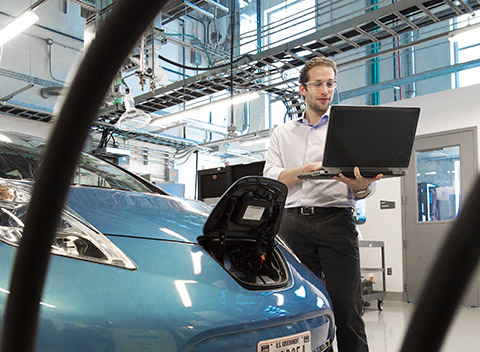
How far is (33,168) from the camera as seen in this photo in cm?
157

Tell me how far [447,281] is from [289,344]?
1.17 meters

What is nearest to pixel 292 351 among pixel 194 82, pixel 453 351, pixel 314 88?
pixel 314 88

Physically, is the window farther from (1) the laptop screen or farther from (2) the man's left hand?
(2) the man's left hand

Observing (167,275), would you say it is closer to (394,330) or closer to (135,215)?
(135,215)

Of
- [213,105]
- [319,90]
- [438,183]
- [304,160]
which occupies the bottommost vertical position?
[304,160]

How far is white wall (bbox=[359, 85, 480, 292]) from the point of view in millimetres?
6168

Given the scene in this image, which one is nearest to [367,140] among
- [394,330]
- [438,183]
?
[394,330]

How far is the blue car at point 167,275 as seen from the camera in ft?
3.35

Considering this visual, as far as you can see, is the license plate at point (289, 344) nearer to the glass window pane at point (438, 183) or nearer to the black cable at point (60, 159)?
the black cable at point (60, 159)

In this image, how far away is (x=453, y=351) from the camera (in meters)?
3.10

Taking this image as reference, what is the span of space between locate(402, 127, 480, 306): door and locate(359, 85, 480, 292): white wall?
106 mm

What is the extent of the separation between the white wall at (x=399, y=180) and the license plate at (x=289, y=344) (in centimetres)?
560

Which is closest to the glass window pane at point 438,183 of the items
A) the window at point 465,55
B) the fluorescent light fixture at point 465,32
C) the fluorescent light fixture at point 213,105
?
the fluorescent light fixture at point 465,32

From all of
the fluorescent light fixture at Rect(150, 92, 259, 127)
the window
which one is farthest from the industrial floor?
the window
